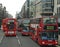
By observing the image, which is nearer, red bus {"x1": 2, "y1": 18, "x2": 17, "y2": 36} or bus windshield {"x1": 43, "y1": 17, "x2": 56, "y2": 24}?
bus windshield {"x1": 43, "y1": 17, "x2": 56, "y2": 24}

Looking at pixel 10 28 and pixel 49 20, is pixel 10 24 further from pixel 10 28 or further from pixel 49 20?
pixel 49 20

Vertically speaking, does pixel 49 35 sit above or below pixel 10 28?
above

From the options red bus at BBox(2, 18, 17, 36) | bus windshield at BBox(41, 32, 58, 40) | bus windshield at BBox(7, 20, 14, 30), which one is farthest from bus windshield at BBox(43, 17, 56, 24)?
bus windshield at BBox(7, 20, 14, 30)

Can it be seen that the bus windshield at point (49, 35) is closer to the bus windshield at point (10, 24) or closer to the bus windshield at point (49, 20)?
the bus windshield at point (49, 20)

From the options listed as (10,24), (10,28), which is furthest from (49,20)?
(10,24)

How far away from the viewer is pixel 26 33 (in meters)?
54.1

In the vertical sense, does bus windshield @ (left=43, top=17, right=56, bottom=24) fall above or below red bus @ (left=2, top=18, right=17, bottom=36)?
above

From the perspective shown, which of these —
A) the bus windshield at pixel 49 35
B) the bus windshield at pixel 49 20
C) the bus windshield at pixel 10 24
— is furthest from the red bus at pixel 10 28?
the bus windshield at pixel 49 35

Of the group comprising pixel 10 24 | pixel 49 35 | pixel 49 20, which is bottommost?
pixel 49 35

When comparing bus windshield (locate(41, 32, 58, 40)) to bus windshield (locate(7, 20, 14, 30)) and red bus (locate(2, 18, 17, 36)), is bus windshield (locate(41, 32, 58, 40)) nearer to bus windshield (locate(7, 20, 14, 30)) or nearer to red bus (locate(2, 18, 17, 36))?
red bus (locate(2, 18, 17, 36))

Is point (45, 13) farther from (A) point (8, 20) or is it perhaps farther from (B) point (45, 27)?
(B) point (45, 27)

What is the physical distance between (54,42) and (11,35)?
79.5 ft

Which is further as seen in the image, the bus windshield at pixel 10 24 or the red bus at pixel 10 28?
the bus windshield at pixel 10 24

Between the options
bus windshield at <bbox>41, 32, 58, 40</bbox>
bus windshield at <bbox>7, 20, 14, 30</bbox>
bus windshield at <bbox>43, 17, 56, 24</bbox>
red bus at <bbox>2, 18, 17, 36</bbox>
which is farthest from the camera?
bus windshield at <bbox>7, 20, 14, 30</bbox>
